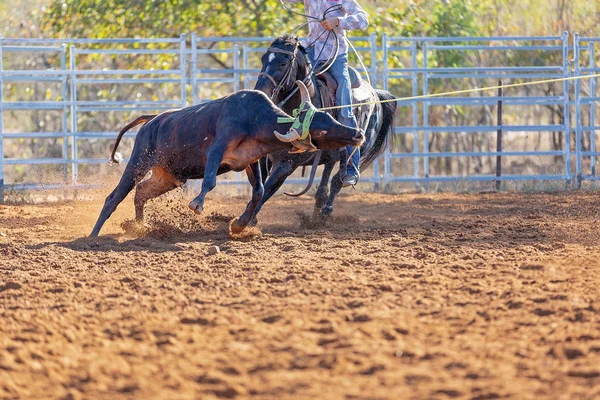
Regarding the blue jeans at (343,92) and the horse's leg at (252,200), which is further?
the blue jeans at (343,92)

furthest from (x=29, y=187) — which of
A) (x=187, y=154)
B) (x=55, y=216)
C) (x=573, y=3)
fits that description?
(x=573, y=3)

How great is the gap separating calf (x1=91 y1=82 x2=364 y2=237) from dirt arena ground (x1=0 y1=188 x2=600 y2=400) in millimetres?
361

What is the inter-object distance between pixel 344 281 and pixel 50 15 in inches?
558

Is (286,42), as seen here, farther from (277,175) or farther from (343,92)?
(277,175)

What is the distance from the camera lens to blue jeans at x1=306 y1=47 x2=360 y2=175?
8.63 metres

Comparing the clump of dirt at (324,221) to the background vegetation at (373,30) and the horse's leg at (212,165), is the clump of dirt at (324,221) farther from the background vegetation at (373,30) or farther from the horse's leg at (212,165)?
the background vegetation at (373,30)

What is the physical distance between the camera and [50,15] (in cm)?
1827

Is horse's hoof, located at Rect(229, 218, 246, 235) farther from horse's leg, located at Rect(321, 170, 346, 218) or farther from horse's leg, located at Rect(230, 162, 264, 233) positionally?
horse's leg, located at Rect(321, 170, 346, 218)

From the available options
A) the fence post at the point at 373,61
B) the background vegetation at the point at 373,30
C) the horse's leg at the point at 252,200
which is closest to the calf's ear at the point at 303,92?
the horse's leg at the point at 252,200

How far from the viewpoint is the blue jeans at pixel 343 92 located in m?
8.63

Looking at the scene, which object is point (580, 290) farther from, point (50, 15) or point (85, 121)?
point (85, 121)

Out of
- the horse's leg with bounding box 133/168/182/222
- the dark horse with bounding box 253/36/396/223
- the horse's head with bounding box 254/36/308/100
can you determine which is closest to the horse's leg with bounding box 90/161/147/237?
the horse's leg with bounding box 133/168/182/222

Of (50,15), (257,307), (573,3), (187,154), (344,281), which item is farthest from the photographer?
(573,3)

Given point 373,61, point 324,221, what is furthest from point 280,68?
point 373,61
